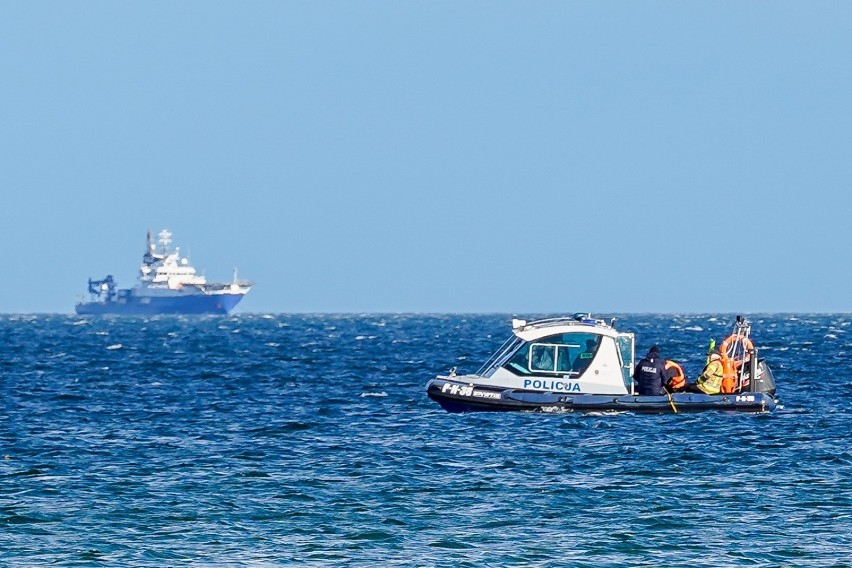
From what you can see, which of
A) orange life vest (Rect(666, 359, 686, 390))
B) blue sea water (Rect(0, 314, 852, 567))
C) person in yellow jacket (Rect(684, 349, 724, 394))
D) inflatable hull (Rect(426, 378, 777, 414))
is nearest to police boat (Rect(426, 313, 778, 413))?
inflatable hull (Rect(426, 378, 777, 414))

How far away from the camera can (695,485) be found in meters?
22.5

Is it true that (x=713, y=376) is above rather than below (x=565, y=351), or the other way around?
below

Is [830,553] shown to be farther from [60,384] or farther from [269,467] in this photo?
[60,384]

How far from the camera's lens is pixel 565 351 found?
32.8 meters

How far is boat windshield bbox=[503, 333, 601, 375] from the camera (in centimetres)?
3269

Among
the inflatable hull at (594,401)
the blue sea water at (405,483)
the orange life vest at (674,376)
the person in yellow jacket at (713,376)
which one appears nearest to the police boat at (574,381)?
the inflatable hull at (594,401)

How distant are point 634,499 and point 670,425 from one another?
9.72 meters

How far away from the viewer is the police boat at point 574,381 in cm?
3241

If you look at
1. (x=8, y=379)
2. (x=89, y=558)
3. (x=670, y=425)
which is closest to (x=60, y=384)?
(x=8, y=379)

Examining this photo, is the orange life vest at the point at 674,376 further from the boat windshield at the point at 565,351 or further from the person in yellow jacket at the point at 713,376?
the boat windshield at the point at 565,351

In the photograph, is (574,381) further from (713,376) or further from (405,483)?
(405,483)

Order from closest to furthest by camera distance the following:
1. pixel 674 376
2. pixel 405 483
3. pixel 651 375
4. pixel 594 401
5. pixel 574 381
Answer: pixel 405 483
pixel 594 401
pixel 651 375
pixel 574 381
pixel 674 376

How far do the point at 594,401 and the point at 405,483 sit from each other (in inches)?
407

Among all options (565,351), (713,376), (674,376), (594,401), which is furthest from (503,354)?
(713,376)
